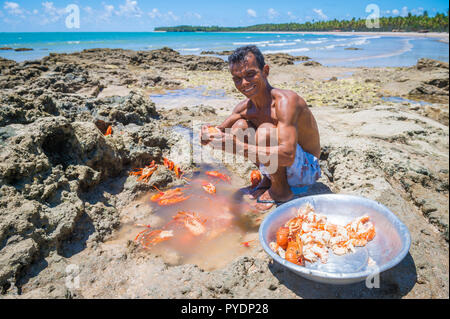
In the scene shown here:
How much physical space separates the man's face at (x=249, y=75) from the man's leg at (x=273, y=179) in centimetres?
39

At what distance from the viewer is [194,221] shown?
9.39 ft

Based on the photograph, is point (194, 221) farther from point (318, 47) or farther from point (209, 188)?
point (318, 47)

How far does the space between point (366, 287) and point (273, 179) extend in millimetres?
1330

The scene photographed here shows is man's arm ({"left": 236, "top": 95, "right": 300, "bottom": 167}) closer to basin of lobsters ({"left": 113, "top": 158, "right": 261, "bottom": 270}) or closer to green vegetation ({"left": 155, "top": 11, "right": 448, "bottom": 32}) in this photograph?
basin of lobsters ({"left": 113, "top": 158, "right": 261, "bottom": 270})

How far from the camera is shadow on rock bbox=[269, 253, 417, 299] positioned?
1802 millimetres

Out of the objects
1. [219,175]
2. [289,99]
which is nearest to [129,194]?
[219,175]

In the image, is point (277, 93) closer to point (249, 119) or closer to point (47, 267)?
point (249, 119)

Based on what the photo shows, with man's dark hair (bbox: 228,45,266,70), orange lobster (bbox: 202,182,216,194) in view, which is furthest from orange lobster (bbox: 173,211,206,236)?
man's dark hair (bbox: 228,45,266,70)

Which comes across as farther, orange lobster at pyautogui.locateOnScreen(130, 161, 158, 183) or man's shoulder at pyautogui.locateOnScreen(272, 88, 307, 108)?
orange lobster at pyautogui.locateOnScreen(130, 161, 158, 183)

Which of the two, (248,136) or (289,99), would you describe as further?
(248,136)

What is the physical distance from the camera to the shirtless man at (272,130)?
2.48 meters

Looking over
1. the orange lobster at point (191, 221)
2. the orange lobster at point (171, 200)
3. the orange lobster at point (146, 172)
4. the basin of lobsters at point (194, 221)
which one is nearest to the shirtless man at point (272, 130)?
the basin of lobsters at point (194, 221)

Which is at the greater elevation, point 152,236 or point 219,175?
point 219,175

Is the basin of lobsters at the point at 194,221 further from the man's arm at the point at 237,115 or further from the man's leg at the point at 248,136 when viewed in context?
the man's arm at the point at 237,115
